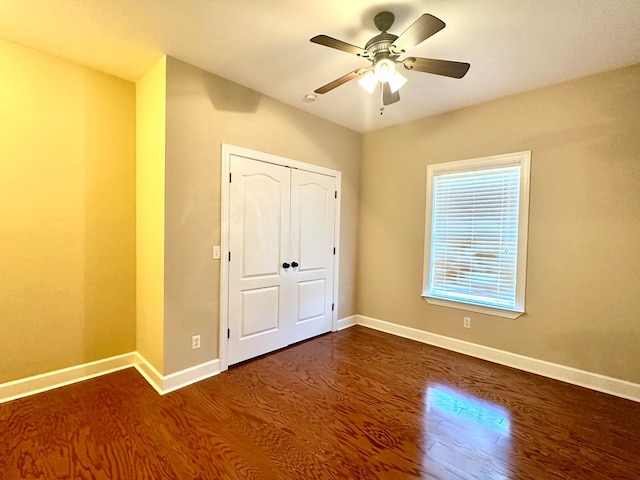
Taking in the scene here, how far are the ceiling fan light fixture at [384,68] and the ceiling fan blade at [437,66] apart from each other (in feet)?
0.29

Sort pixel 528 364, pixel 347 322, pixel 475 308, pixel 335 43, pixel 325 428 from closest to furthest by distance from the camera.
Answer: pixel 335 43 < pixel 325 428 < pixel 528 364 < pixel 475 308 < pixel 347 322

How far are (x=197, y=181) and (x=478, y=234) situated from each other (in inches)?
115

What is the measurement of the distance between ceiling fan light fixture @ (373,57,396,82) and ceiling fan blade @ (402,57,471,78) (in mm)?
87

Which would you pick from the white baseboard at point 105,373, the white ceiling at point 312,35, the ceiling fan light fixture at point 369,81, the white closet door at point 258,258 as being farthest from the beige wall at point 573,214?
the white baseboard at point 105,373

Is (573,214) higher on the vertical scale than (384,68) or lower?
lower

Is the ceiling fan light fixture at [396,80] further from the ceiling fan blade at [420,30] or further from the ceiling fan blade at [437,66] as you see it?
the ceiling fan blade at [420,30]

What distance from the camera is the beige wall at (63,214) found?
2.27 meters

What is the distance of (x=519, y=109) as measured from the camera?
2.96 meters

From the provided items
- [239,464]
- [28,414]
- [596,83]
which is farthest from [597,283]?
[28,414]

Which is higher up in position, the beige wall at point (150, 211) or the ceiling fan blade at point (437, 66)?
the ceiling fan blade at point (437, 66)

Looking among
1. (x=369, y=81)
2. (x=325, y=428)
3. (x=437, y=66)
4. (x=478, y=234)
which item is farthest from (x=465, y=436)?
(x=369, y=81)

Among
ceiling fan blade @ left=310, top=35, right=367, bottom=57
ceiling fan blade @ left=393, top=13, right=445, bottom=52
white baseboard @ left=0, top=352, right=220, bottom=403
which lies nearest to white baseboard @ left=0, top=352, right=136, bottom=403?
white baseboard @ left=0, top=352, right=220, bottom=403

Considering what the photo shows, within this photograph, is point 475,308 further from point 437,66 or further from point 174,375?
point 174,375

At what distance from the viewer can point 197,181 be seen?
2592 millimetres
